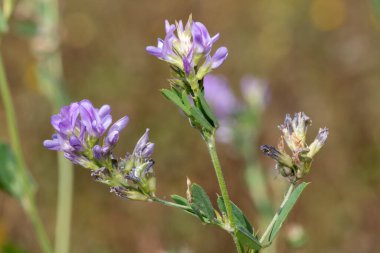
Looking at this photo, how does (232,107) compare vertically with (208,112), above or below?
above

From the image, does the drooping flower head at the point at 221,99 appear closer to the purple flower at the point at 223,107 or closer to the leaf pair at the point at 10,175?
the purple flower at the point at 223,107

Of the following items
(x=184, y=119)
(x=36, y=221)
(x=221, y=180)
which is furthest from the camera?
(x=184, y=119)

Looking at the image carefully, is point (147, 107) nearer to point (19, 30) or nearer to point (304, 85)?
point (304, 85)

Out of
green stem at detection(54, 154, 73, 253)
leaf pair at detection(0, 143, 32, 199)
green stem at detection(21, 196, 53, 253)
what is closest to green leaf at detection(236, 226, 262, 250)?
green stem at detection(21, 196, 53, 253)

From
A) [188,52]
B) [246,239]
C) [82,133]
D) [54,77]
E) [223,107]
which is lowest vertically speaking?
[246,239]

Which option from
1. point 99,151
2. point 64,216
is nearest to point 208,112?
point 99,151

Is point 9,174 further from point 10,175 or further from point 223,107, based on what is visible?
point 223,107
